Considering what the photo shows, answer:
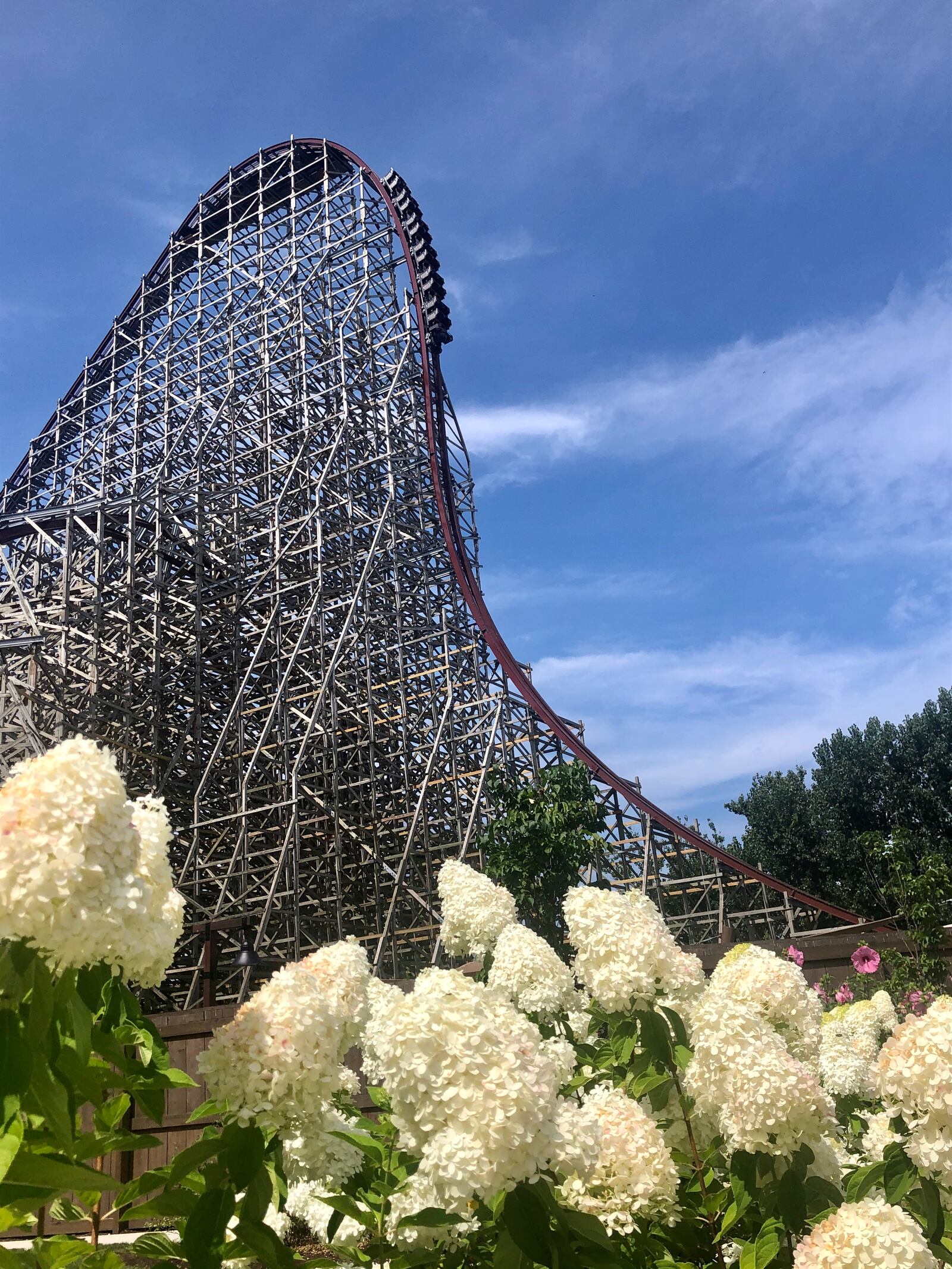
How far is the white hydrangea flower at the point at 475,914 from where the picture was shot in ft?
10.3

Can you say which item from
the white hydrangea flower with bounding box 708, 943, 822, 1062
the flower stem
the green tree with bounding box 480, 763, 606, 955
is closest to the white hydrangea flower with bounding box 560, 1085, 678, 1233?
the flower stem

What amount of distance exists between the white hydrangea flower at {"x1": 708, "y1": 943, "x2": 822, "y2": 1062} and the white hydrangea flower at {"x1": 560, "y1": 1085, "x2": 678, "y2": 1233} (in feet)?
1.91

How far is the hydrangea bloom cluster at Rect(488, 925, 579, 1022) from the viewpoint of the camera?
268 centimetres

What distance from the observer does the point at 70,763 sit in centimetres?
134

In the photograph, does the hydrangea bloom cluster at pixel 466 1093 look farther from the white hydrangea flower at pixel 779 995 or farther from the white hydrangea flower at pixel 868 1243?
the white hydrangea flower at pixel 779 995

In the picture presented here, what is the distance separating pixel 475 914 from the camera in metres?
3.14

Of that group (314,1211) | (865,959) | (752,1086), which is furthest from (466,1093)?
(865,959)

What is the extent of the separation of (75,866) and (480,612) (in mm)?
13833

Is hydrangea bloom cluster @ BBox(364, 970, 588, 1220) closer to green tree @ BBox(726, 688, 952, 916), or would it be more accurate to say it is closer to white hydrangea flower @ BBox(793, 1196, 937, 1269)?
A: white hydrangea flower @ BBox(793, 1196, 937, 1269)

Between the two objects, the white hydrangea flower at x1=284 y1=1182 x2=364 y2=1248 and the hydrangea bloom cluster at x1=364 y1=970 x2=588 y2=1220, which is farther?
the white hydrangea flower at x1=284 y1=1182 x2=364 y2=1248

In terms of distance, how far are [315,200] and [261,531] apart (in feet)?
26.5

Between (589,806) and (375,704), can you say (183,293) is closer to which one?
(375,704)

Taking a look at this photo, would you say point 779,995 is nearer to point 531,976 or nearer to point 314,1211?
point 531,976

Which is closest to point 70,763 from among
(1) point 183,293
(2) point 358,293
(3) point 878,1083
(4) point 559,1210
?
(4) point 559,1210
